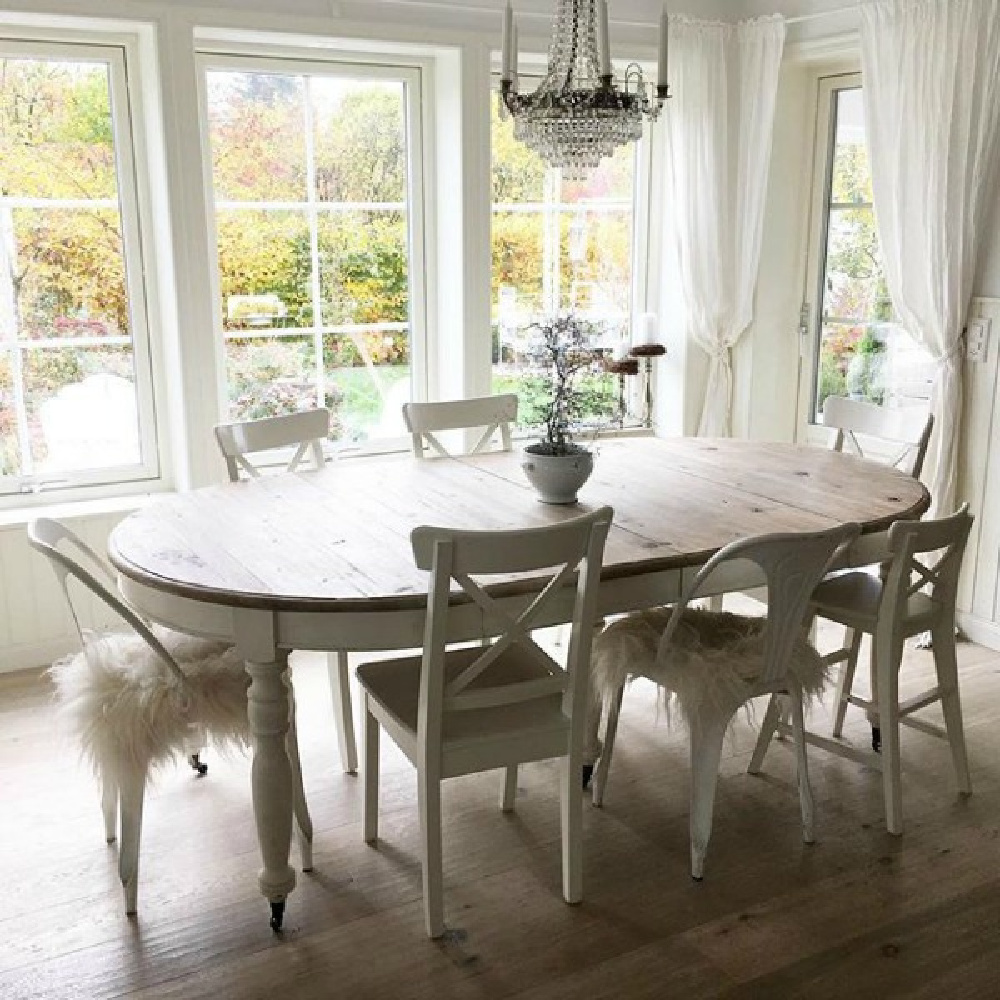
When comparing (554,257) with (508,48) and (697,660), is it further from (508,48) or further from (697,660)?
(697,660)

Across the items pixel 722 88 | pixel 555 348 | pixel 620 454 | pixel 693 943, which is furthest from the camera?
pixel 722 88

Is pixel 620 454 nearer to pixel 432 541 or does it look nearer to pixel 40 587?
pixel 432 541

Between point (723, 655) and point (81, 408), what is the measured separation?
255cm

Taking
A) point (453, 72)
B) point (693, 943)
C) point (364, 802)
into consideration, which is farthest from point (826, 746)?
point (453, 72)

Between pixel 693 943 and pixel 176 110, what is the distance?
300cm

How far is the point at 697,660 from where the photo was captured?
249 cm

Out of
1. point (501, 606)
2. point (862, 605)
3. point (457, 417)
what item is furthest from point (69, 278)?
point (862, 605)

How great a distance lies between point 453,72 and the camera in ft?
13.3

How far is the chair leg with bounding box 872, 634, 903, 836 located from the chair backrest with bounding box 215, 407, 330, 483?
1.73 metres

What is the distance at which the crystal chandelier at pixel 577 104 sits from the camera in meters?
2.55

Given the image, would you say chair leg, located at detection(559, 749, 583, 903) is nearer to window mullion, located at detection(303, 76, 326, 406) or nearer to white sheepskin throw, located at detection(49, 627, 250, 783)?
white sheepskin throw, located at detection(49, 627, 250, 783)

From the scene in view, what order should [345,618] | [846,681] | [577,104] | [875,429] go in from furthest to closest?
1. [875,429]
2. [846,681]
3. [577,104]
4. [345,618]

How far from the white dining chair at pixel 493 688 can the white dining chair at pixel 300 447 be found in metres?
0.53

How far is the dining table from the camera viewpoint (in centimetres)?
214
